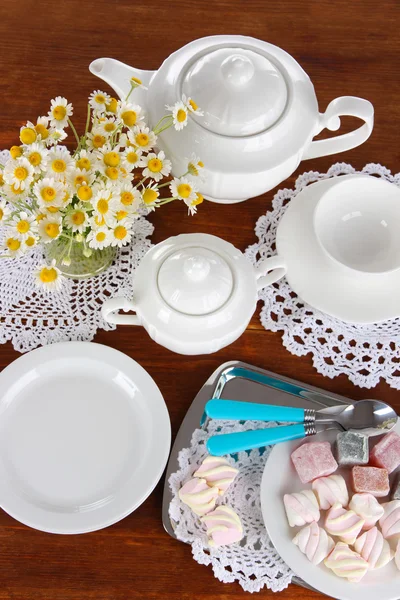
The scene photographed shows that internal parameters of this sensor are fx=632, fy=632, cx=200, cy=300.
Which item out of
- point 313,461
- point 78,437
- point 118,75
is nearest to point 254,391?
point 313,461

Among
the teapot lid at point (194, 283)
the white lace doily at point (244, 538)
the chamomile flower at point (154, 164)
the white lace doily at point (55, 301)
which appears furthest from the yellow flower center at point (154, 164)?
the white lace doily at point (244, 538)

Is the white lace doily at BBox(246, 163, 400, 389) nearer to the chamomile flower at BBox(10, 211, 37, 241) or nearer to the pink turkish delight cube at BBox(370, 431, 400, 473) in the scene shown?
the pink turkish delight cube at BBox(370, 431, 400, 473)

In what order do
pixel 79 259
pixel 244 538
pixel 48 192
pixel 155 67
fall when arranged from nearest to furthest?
pixel 48 192, pixel 244 538, pixel 79 259, pixel 155 67

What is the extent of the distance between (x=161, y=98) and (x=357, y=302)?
362 mm

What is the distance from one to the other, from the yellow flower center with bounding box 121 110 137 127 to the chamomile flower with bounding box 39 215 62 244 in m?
0.13

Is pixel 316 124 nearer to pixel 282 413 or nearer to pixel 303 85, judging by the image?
pixel 303 85

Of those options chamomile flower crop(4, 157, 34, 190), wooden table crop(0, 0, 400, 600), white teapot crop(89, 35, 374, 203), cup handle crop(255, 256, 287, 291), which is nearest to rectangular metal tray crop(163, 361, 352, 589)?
wooden table crop(0, 0, 400, 600)

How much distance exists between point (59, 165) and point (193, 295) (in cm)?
20

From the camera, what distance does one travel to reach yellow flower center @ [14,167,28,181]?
2.09ft

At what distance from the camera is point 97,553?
74 centimetres

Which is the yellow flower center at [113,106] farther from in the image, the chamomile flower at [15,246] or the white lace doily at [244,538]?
the white lace doily at [244,538]

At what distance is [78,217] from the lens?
66cm

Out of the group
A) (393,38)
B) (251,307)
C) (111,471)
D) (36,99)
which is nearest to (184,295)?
(251,307)

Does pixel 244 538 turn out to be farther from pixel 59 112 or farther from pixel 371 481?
pixel 59 112
